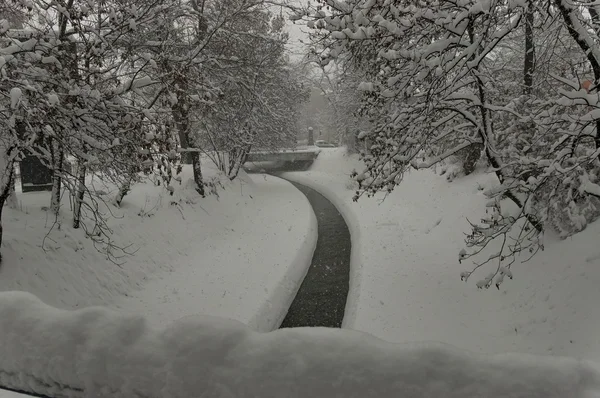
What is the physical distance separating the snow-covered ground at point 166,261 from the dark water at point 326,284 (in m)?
0.37

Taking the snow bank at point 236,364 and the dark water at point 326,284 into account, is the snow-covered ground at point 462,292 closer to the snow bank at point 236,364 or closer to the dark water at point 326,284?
the dark water at point 326,284

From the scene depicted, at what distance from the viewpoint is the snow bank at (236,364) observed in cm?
174

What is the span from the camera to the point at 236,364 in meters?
1.93

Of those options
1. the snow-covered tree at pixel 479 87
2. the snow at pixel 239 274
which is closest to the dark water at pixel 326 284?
the snow at pixel 239 274

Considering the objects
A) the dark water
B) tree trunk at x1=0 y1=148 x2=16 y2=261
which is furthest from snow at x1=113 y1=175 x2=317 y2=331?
tree trunk at x1=0 y1=148 x2=16 y2=261

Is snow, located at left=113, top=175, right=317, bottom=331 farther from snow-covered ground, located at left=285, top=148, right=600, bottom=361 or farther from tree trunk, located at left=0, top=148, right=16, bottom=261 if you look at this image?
tree trunk, located at left=0, top=148, right=16, bottom=261

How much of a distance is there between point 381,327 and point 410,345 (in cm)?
639

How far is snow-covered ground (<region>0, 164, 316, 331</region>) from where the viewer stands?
7.68 metres

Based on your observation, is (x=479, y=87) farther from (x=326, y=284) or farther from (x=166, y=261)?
(x=166, y=261)

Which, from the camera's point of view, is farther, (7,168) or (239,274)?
(239,274)

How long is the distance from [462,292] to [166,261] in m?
8.00

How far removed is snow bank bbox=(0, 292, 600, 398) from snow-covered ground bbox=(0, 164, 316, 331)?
2.88 m

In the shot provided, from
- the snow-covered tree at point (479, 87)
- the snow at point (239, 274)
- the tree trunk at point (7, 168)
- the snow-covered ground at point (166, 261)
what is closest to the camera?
the snow-covered tree at point (479, 87)

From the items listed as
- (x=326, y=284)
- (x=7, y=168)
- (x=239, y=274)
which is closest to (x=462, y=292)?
(x=326, y=284)
